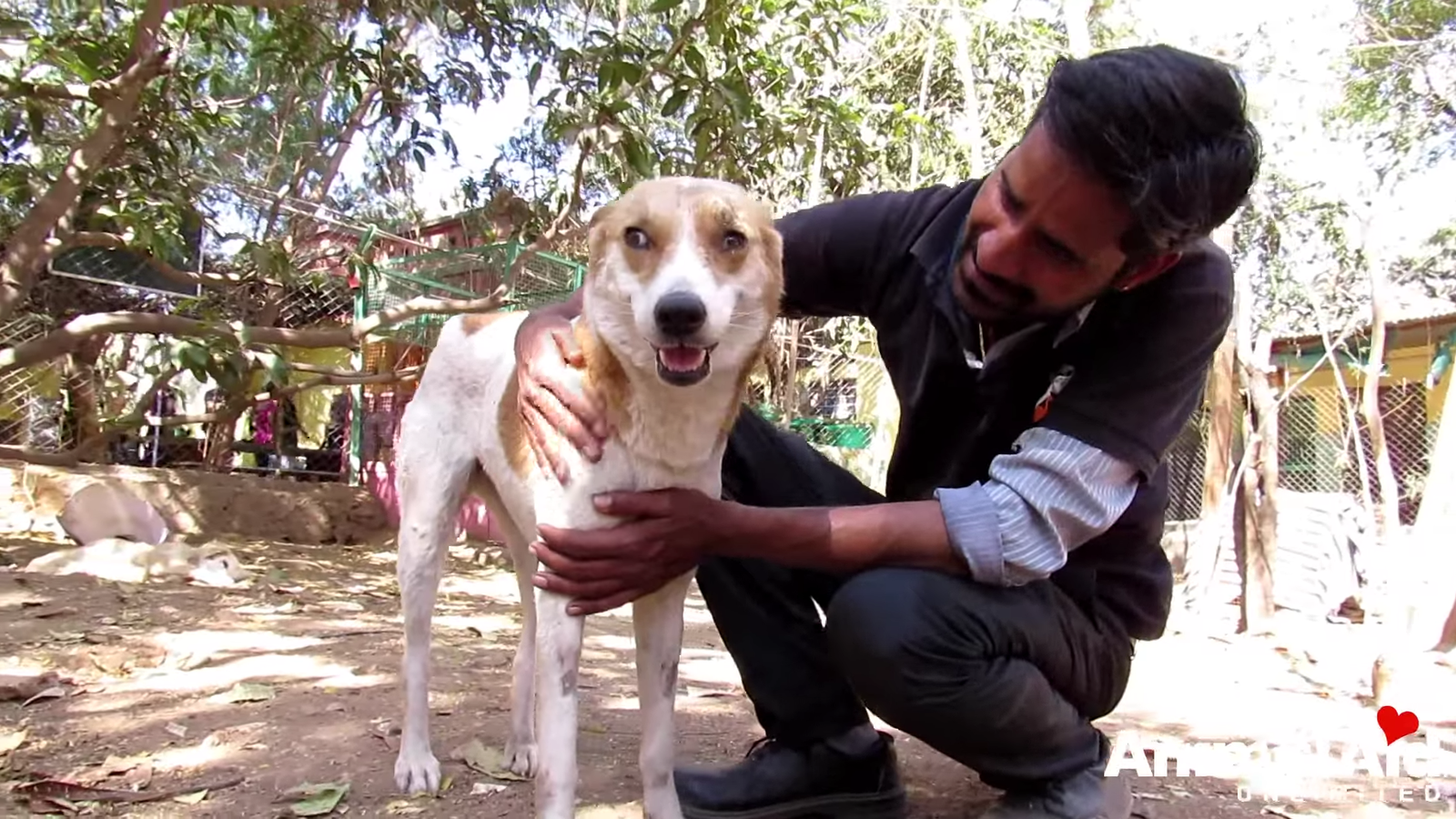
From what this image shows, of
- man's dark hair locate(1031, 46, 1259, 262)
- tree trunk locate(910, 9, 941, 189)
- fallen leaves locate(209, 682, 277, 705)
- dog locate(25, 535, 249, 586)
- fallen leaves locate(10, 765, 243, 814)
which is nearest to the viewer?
man's dark hair locate(1031, 46, 1259, 262)

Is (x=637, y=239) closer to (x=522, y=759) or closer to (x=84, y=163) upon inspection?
(x=522, y=759)

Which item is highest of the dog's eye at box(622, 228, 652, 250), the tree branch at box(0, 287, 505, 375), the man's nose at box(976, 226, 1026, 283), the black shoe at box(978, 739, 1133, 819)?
the tree branch at box(0, 287, 505, 375)

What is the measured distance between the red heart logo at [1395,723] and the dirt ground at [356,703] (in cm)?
7

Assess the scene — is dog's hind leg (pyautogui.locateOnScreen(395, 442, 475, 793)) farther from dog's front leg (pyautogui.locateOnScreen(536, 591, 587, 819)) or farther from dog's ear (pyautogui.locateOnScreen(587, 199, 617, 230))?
dog's ear (pyautogui.locateOnScreen(587, 199, 617, 230))

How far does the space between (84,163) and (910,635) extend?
4.30 metres

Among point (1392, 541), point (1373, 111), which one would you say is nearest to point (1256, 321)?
point (1373, 111)

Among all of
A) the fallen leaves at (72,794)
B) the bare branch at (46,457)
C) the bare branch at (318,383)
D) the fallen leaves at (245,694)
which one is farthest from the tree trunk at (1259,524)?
the bare branch at (46,457)

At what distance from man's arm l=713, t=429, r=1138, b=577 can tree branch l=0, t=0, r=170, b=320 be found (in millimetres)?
3621

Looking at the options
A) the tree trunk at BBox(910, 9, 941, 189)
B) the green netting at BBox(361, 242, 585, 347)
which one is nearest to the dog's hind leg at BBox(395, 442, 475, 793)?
the green netting at BBox(361, 242, 585, 347)

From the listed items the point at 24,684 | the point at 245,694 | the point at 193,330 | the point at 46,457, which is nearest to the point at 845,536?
the point at 245,694

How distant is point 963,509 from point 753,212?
0.73 m

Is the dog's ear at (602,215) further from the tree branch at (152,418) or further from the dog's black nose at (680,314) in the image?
the tree branch at (152,418)

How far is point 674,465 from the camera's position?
1.95 m
